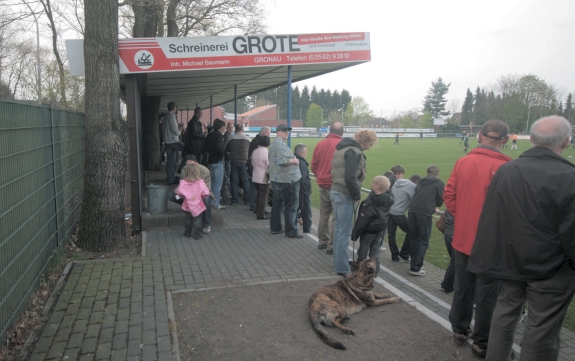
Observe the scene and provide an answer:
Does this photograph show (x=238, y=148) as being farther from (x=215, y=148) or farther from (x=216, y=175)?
(x=216, y=175)

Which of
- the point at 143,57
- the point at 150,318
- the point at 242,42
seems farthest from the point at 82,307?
the point at 242,42

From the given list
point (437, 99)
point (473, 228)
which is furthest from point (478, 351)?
point (437, 99)

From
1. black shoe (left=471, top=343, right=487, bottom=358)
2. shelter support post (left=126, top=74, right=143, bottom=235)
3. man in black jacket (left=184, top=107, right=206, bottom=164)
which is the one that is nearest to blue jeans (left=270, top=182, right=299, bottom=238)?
shelter support post (left=126, top=74, right=143, bottom=235)

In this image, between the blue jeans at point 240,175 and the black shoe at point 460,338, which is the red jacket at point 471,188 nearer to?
the black shoe at point 460,338

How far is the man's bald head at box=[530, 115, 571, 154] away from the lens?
300 cm

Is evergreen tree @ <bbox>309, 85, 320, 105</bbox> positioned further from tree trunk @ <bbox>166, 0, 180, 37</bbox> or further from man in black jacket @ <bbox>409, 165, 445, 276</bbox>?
man in black jacket @ <bbox>409, 165, 445, 276</bbox>

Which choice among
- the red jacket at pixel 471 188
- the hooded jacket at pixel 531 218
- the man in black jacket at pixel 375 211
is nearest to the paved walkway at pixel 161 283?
the man in black jacket at pixel 375 211

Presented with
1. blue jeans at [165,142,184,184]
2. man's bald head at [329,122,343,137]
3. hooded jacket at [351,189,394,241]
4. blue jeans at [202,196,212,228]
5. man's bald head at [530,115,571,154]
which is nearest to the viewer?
man's bald head at [530,115,571,154]

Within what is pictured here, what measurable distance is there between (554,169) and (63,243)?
623 centimetres

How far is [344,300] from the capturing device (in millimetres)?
4426

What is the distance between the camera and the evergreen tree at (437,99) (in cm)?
11450

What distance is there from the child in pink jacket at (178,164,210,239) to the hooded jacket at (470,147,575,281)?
4.87m

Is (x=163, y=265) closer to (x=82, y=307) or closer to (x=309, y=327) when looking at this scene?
(x=82, y=307)

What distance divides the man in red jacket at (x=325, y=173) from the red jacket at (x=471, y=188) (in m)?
2.55
